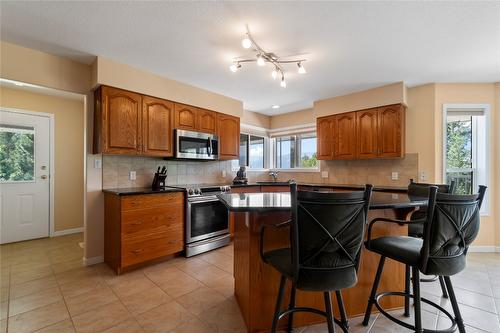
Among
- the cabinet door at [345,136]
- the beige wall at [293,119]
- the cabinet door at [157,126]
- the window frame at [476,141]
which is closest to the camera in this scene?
the cabinet door at [157,126]

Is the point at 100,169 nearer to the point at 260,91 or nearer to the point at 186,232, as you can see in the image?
the point at 186,232

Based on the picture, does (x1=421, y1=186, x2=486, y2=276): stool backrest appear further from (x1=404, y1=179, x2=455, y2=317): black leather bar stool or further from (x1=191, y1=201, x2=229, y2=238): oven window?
(x1=191, y1=201, x2=229, y2=238): oven window

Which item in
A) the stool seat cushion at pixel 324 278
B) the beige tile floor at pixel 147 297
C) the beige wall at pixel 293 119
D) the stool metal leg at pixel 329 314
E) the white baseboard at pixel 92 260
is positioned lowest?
the beige tile floor at pixel 147 297

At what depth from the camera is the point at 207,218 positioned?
3406 millimetres

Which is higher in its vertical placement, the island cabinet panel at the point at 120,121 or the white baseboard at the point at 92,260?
the island cabinet panel at the point at 120,121

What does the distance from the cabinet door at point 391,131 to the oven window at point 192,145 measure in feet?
8.98

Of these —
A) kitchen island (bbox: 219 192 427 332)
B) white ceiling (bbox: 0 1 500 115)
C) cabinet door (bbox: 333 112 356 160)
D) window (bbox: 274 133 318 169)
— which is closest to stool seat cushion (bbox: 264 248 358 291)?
kitchen island (bbox: 219 192 427 332)

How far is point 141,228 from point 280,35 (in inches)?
101

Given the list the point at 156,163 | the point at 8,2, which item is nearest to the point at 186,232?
the point at 156,163

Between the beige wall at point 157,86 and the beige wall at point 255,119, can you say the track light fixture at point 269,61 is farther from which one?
the beige wall at point 255,119

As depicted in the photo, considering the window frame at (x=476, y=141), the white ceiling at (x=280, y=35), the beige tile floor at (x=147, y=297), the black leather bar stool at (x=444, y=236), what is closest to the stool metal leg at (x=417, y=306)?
the black leather bar stool at (x=444, y=236)

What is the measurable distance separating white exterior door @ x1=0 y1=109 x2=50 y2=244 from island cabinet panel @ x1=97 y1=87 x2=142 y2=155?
1931mm

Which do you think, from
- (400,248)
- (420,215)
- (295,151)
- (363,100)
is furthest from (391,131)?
(400,248)

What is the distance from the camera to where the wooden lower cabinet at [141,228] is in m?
2.62
